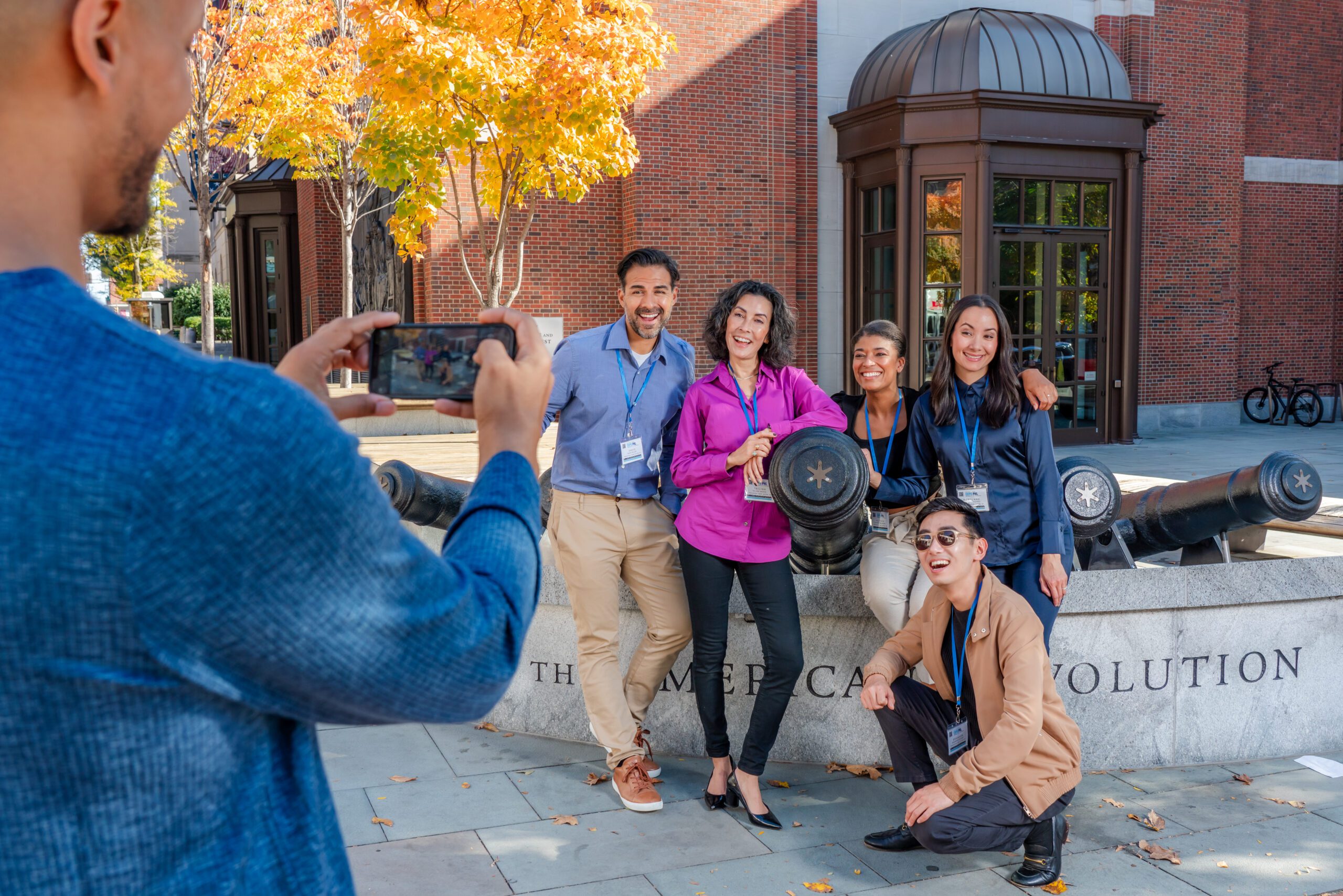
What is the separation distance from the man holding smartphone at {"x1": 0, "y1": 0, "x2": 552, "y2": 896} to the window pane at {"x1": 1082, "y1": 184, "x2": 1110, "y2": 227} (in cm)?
1759

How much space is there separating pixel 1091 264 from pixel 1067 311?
80 centimetres

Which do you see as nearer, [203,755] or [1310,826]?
[203,755]

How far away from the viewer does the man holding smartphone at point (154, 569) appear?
83 cm

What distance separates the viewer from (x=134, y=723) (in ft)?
2.91

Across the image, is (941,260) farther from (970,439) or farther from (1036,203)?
(970,439)

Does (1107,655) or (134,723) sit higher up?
(134,723)

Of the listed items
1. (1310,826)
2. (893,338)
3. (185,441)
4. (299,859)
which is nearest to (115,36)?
(185,441)

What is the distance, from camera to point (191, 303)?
43.5m

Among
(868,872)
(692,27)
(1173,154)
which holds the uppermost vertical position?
(692,27)

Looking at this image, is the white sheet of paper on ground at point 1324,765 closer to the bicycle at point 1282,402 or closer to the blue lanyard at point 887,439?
the blue lanyard at point 887,439

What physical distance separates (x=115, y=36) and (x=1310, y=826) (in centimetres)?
514

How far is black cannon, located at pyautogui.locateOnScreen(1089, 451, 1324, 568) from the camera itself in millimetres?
5633

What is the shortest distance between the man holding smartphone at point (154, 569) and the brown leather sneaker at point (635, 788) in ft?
12.9

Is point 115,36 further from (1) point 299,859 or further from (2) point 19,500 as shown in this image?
(1) point 299,859
